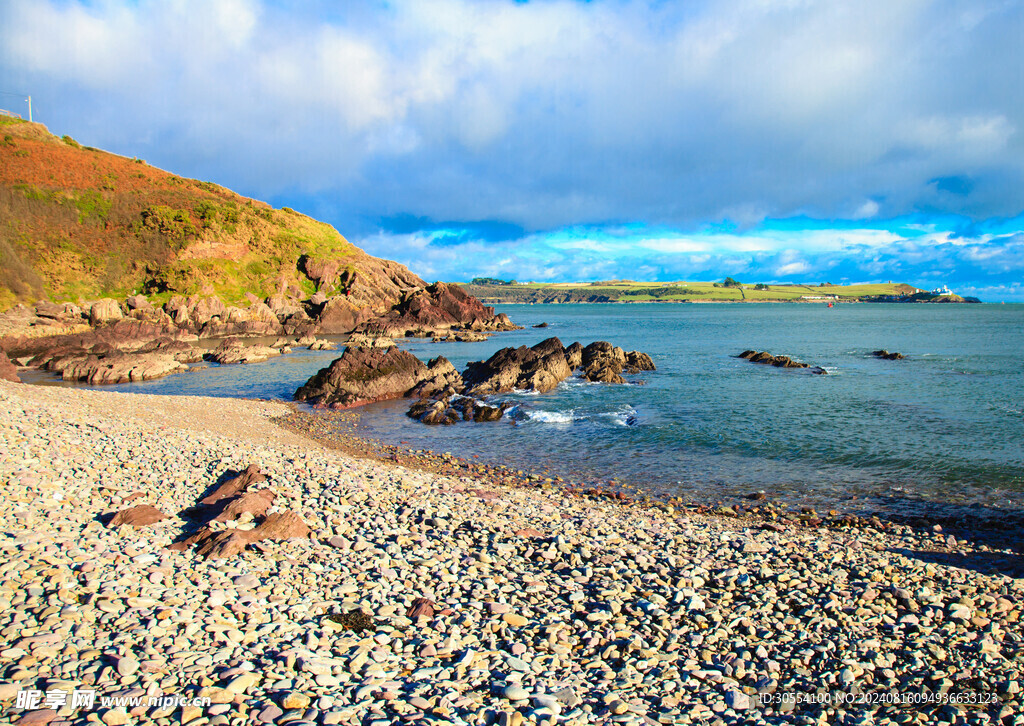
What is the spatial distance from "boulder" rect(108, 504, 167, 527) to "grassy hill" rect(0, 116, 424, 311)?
74490mm

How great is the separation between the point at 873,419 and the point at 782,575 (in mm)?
20566

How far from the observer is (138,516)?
11.2 metres

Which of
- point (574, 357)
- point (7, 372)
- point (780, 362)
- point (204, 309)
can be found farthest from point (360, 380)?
point (204, 309)

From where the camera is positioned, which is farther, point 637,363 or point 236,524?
point 637,363

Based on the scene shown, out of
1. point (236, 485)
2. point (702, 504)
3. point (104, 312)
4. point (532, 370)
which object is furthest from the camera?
point (104, 312)

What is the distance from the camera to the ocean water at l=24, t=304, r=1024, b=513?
17.5 metres

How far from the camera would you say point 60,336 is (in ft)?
178

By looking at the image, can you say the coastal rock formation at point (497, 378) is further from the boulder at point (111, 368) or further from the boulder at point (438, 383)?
the boulder at point (111, 368)

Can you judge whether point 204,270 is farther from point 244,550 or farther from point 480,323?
point 244,550

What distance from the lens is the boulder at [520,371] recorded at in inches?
1342

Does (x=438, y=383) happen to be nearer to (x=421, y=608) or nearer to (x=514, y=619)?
(x=421, y=608)

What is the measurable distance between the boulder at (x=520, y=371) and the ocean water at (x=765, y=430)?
50.1 inches

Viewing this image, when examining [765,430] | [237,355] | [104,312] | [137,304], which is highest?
[137,304]

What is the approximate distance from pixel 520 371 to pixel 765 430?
51.0ft
